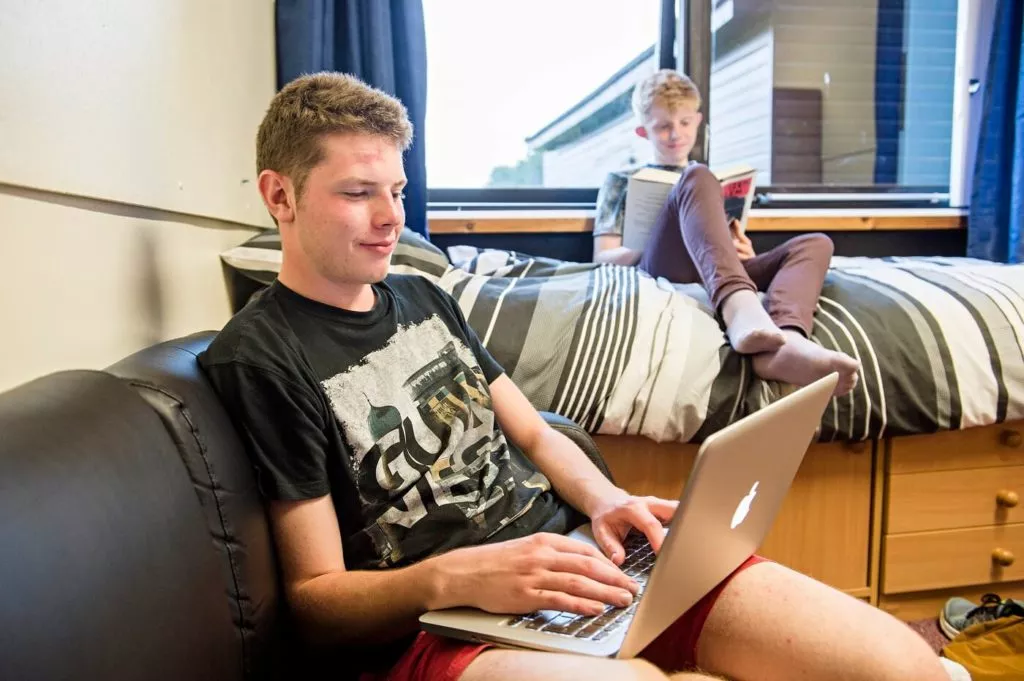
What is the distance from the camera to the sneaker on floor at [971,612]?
57.2 inches

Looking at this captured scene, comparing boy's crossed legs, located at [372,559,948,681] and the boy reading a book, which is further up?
the boy reading a book

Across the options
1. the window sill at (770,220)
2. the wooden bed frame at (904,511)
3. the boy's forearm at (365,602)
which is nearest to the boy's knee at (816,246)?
the wooden bed frame at (904,511)

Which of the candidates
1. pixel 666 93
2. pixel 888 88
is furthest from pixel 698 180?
pixel 888 88

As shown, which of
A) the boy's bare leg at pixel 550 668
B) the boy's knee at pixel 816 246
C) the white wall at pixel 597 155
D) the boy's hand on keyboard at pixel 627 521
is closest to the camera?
the boy's bare leg at pixel 550 668

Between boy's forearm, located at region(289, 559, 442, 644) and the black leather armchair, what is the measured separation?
32 millimetres

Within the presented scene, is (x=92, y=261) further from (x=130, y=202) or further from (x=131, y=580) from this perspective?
(x=131, y=580)

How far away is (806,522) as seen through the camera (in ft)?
5.27

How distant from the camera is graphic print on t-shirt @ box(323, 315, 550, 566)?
2.81 ft

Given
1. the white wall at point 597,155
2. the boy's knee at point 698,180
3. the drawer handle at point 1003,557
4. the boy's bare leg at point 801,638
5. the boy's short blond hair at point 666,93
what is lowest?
the drawer handle at point 1003,557

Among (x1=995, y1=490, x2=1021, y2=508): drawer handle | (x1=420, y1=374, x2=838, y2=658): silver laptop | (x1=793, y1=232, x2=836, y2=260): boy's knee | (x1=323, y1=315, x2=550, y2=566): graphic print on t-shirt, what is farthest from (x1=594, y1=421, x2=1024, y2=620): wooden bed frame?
(x1=420, y1=374, x2=838, y2=658): silver laptop

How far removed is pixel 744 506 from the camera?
0.74 metres

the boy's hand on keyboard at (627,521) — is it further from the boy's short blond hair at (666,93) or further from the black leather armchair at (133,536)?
the boy's short blond hair at (666,93)

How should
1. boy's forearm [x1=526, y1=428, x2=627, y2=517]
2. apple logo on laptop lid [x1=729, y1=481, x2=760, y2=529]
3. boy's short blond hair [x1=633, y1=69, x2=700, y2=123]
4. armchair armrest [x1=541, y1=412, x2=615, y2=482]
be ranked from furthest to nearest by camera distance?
boy's short blond hair [x1=633, y1=69, x2=700, y2=123] → armchair armrest [x1=541, y1=412, x2=615, y2=482] → boy's forearm [x1=526, y1=428, x2=627, y2=517] → apple logo on laptop lid [x1=729, y1=481, x2=760, y2=529]

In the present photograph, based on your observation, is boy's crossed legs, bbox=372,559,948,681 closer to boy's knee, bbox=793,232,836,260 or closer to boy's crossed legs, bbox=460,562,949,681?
boy's crossed legs, bbox=460,562,949,681
